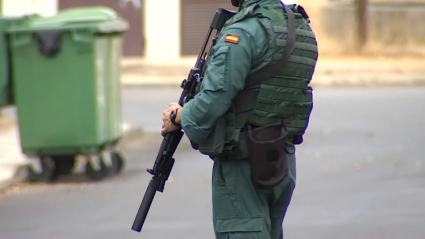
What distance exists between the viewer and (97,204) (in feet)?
21.5

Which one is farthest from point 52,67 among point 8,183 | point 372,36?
point 372,36

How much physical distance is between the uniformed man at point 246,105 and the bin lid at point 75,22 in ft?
14.3

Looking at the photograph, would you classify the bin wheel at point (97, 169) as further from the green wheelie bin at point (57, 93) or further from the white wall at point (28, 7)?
the white wall at point (28, 7)

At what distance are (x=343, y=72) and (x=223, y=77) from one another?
15.2 m

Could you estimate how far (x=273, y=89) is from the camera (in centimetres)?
331

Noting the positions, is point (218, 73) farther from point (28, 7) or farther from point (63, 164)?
point (28, 7)

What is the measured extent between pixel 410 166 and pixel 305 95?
477cm

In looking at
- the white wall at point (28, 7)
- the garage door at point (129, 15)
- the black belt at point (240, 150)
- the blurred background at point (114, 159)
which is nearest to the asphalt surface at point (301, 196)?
the blurred background at point (114, 159)

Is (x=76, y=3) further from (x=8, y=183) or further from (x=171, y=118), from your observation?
(x=171, y=118)

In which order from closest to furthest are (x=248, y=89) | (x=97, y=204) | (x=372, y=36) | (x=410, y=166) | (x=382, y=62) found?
1. (x=248, y=89)
2. (x=97, y=204)
3. (x=410, y=166)
4. (x=382, y=62)
5. (x=372, y=36)

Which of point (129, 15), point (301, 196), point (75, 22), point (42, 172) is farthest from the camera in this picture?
point (129, 15)

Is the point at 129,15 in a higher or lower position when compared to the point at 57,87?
lower

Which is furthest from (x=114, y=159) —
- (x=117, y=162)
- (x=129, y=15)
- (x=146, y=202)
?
(x=129, y=15)

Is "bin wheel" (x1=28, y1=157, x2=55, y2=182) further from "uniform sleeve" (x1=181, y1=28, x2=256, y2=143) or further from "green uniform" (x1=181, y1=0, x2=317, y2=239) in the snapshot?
"uniform sleeve" (x1=181, y1=28, x2=256, y2=143)
